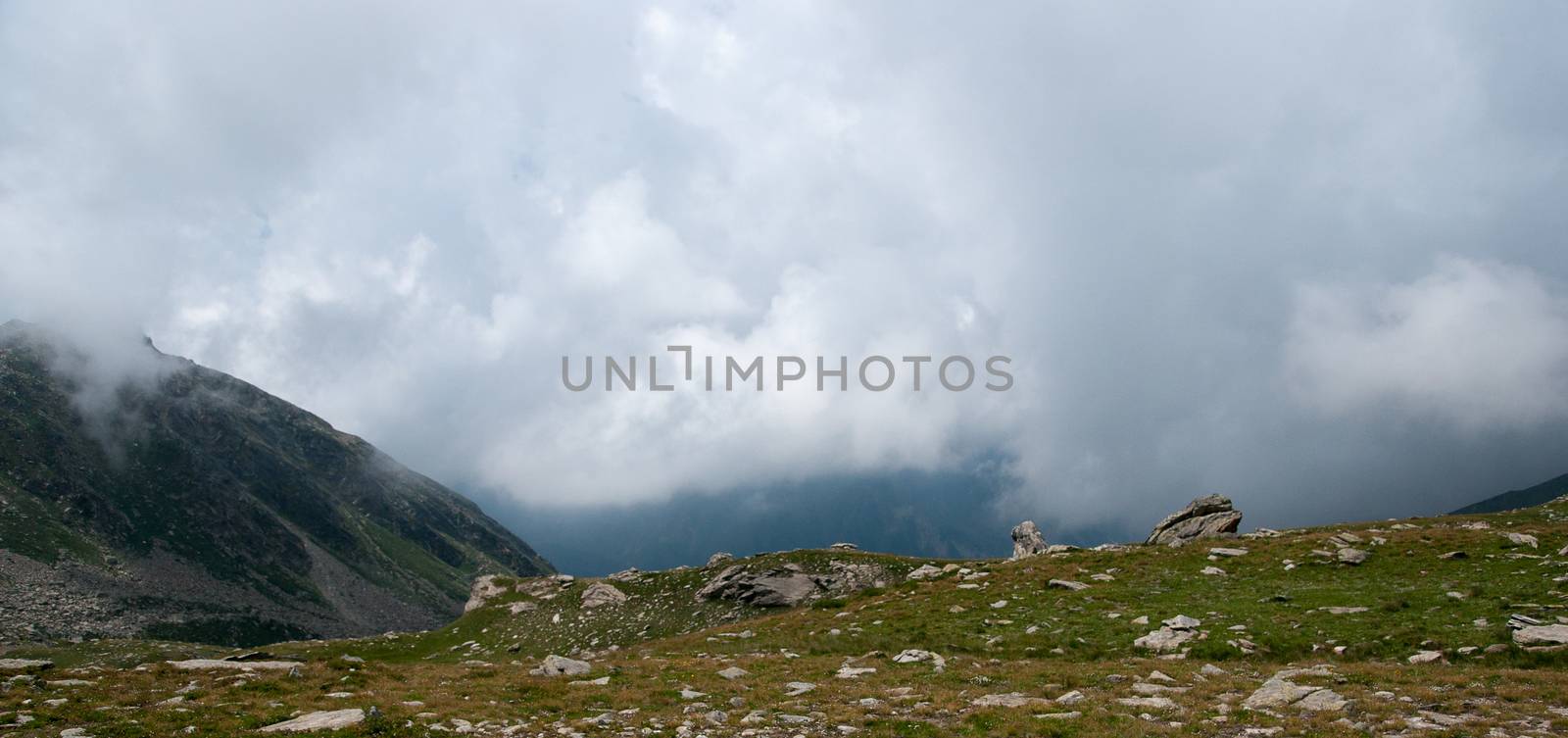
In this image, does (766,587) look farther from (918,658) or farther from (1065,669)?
(1065,669)

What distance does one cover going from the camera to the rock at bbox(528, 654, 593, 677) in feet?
91.0

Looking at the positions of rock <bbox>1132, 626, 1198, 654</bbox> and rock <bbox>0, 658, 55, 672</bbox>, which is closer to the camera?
rock <bbox>0, 658, 55, 672</bbox>

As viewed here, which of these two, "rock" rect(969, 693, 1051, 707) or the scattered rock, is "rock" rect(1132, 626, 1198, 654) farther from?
the scattered rock

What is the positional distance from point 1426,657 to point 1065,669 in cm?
1158

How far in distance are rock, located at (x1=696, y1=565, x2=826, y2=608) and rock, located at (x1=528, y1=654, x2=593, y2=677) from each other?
3139cm

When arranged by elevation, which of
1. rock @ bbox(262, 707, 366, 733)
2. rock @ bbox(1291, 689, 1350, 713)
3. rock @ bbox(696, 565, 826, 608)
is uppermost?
rock @ bbox(1291, 689, 1350, 713)

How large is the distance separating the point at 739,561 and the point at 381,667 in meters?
41.9

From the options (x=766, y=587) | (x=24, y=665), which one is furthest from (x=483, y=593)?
(x=24, y=665)

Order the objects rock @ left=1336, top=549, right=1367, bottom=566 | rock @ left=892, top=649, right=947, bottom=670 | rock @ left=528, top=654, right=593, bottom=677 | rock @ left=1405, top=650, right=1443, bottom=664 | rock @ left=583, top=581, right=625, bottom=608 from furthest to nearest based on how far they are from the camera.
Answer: rock @ left=583, top=581, right=625, bottom=608, rock @ left=1336, top=549, right=1367, bottom=566, rock @ left=528, top=654, right=593, bottom=677, rock @ left=892, top=649, right=947, bottom=670, rock @ left=1405, top=650, right=1443, bottom=664

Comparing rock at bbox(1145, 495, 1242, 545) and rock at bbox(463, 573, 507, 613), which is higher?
rock at bbox(1145, 495, 1242, 545)

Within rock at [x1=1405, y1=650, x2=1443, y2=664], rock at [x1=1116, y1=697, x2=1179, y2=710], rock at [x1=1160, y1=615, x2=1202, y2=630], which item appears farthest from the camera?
rock at [x1=1160, y1=615, x2=1202, y2=630]

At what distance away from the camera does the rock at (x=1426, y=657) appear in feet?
77.0

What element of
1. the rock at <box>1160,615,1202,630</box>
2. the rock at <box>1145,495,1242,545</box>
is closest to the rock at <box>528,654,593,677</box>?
the rock at <box>1160,615,1202,630</box>

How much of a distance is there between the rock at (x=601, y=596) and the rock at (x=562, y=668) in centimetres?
3661
